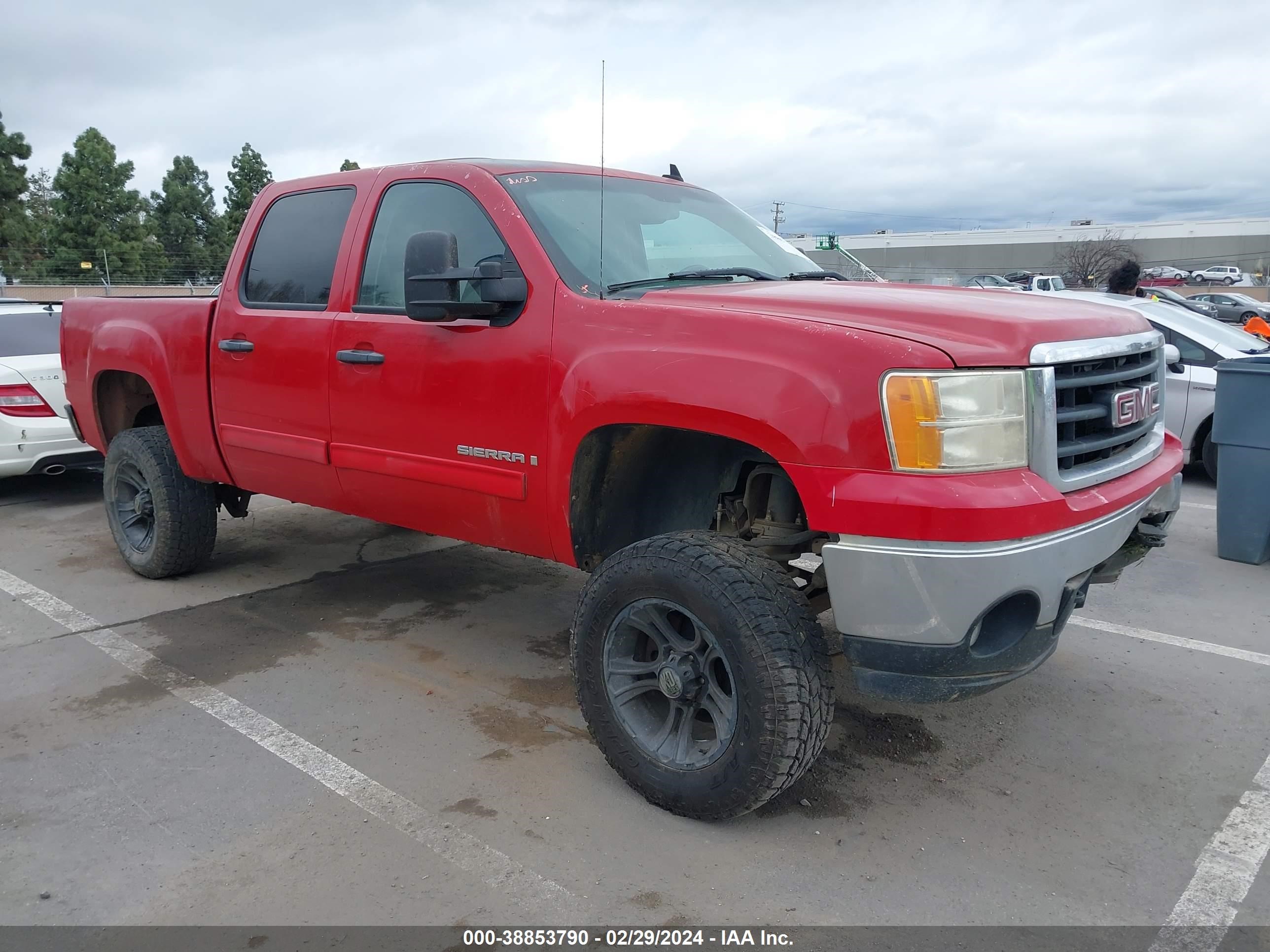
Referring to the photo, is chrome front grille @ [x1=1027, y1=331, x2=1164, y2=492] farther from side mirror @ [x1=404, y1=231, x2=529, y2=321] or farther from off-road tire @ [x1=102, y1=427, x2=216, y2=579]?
off-road tire @ [x1=102, y1=427, x2=216, y2=579]

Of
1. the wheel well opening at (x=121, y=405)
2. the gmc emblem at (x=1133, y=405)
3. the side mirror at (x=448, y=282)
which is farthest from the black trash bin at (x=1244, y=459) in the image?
the wheel well opening at (x=121, y=405)

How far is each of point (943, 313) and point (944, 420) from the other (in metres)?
0.41

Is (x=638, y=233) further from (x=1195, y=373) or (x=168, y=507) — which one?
(x=1195, y=373)

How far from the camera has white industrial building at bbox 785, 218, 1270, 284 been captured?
72750 mm

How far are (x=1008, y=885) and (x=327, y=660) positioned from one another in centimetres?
287

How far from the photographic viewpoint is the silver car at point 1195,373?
7.67 meters

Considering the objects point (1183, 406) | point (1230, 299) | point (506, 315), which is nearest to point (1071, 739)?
point (506, 315)

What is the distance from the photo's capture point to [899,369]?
249 cm

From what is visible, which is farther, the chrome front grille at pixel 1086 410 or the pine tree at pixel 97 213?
the pine tree at pixel 97 213

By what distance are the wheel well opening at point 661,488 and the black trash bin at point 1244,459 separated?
3960 mm

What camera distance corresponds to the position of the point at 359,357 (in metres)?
3.83

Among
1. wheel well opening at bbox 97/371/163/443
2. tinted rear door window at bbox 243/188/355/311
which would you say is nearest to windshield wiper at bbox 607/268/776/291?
tinted rear door window at bbox 243/188/355/311

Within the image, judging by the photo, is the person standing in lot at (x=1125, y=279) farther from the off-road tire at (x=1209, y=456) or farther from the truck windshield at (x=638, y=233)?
the truck windshield at (x=638, y=233)

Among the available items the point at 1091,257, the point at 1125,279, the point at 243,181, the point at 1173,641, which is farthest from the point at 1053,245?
the point at 1173,641
